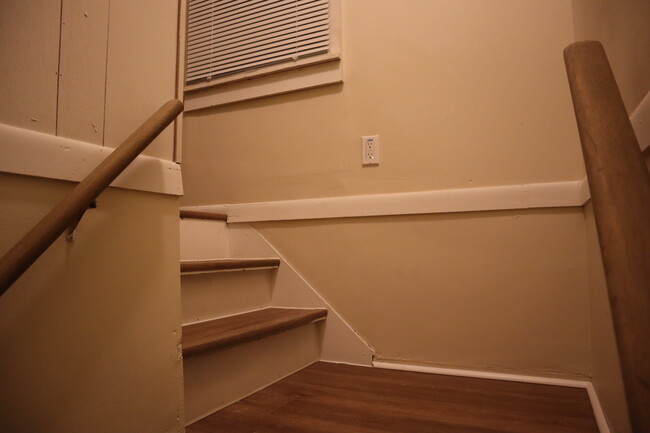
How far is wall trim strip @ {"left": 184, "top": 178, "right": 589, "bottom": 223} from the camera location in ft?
4.81

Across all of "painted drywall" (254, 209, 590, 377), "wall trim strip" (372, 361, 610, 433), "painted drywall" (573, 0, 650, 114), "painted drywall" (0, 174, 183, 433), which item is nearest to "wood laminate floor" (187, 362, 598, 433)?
Result: "wall trim strip" (372, 361, 610, 433)

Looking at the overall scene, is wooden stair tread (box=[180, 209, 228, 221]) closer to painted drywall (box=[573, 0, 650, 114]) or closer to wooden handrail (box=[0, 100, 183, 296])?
Result: wooden handrail (box=[0, 100, 183, 296])

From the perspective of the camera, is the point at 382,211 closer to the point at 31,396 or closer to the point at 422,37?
the point at 422,37

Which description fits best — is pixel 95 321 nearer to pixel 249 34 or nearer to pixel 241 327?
pixel 241 327

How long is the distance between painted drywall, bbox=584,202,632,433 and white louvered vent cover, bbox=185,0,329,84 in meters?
1.40

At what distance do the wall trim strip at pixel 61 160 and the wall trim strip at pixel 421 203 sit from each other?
3.15ft

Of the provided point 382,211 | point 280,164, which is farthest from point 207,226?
point 382,211

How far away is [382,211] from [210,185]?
974 mm

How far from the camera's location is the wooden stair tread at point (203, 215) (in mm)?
1725

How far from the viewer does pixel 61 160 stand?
77 centimetres

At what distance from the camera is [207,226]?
6.24ft

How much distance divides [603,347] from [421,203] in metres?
0.79

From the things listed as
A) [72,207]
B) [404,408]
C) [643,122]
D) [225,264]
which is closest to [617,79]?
[643,122]

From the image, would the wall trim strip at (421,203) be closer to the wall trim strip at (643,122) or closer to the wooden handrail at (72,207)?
the wall trim strip at (643,122)
